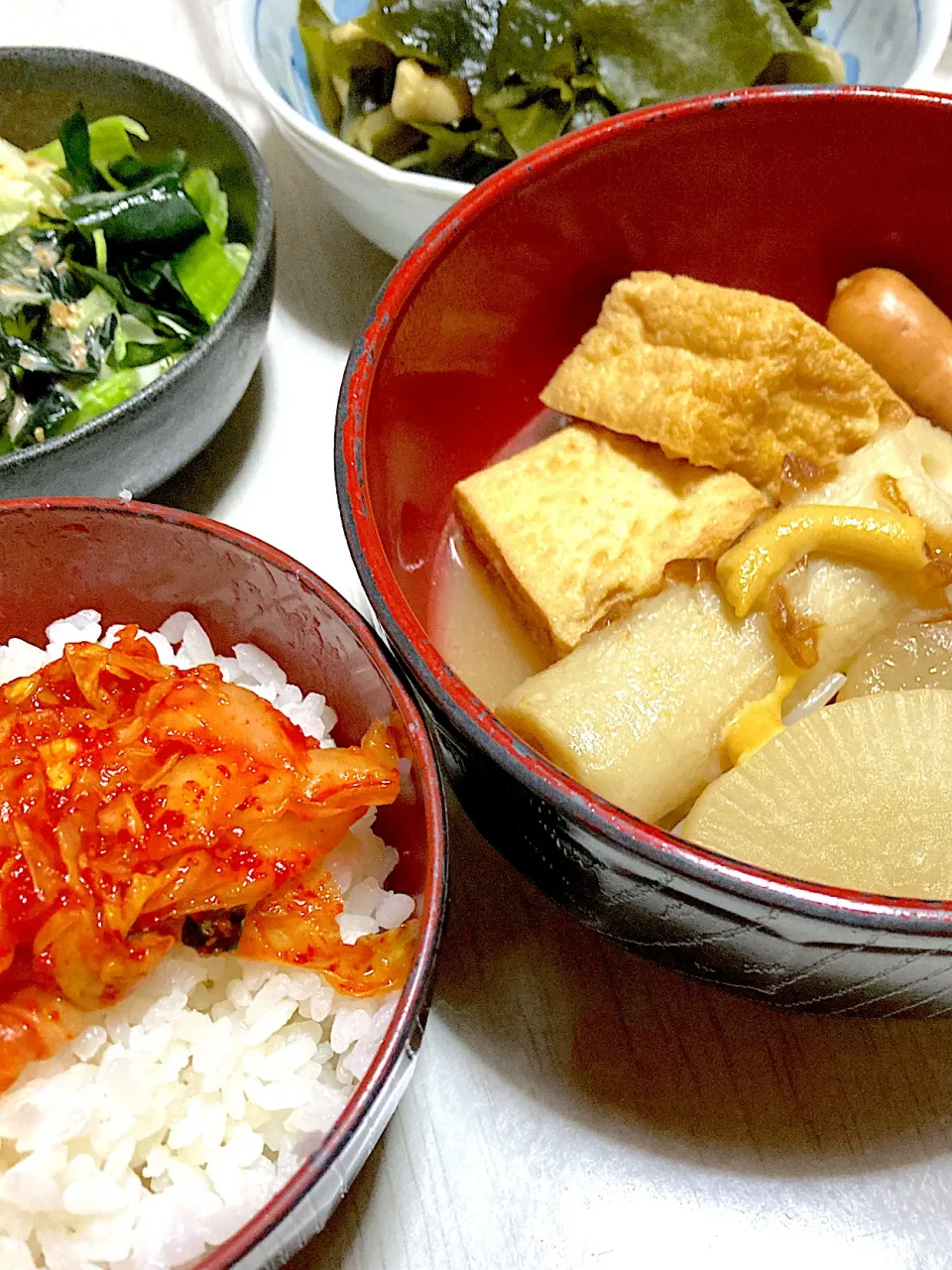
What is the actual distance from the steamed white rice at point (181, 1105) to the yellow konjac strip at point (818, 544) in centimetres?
44

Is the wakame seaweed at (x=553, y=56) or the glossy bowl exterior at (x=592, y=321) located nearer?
the glossy bowl exterior at (x=592, y=321)

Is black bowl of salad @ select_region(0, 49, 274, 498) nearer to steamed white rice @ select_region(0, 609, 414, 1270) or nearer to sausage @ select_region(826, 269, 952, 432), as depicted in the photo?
steamed white rice @ select_region(0, 609, 414, 1270)

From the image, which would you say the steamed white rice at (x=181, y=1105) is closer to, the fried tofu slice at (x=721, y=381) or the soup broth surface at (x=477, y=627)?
the soup broth surface at (x=477, y=627)

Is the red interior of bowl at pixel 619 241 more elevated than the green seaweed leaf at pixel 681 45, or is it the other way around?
the green seaweed leaf at pixel 681 45

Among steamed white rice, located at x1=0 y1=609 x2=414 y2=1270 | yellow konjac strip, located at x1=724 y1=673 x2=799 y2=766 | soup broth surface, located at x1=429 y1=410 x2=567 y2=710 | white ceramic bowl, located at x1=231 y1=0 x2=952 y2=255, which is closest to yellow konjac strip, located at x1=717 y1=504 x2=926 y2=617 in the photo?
yellow konjac strip, located at x1=724 y1=673 x2=799 y2=766

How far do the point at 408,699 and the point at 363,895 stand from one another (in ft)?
0.57

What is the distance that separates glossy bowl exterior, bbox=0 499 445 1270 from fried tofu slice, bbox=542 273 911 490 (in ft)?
1.47

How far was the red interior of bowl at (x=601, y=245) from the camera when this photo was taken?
3.53 feet

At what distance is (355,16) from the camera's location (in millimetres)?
1577

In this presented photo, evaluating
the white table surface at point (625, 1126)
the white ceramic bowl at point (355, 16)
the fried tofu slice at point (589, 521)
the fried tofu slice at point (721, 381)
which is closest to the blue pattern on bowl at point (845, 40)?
the white ceramic bowl at point (355, 16)

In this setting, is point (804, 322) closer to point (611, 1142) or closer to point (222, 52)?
point (611, 1142)

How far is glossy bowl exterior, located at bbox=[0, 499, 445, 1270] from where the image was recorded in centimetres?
71

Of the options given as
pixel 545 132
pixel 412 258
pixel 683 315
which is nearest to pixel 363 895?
pixel 412 258

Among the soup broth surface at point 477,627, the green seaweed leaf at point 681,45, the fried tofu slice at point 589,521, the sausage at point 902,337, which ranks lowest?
the soup broth surface at point 477,627
